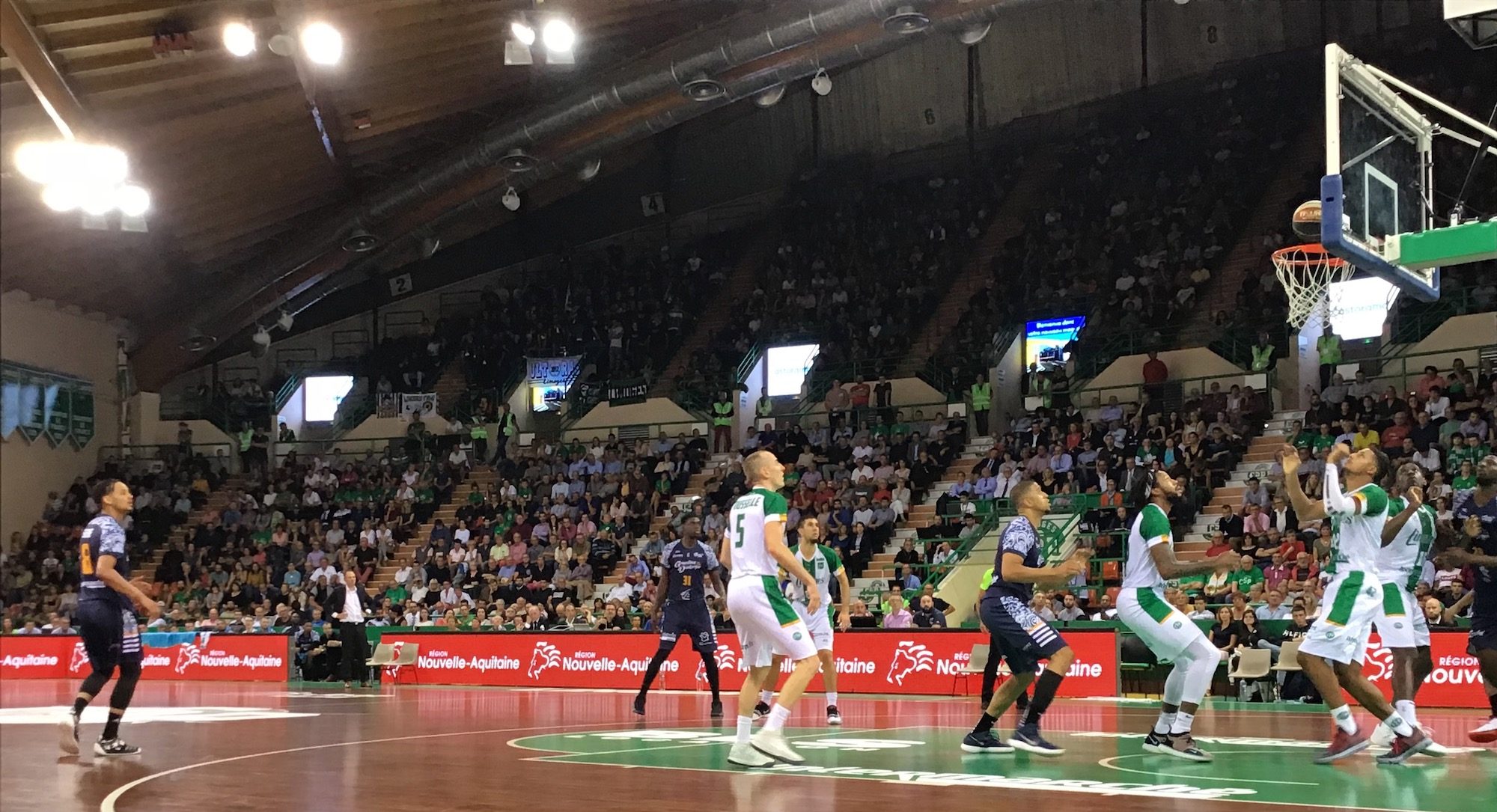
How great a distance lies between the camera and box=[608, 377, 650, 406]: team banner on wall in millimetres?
38500

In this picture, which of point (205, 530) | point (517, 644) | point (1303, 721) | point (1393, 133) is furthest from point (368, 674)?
point (1393, 133)

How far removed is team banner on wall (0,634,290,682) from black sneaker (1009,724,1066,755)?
1936 centimetres

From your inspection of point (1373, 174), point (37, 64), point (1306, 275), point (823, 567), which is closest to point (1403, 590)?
point (1373, 174)

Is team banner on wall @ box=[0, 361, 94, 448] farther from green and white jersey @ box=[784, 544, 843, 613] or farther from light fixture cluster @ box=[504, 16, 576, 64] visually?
light fixture cluster @ box=[504, 16, 576, 64]

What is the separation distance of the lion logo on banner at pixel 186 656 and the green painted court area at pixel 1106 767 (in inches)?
700

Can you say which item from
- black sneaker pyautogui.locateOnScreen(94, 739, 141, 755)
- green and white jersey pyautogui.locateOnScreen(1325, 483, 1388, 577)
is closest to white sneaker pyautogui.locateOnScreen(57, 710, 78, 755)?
black sneaker pyautogui.locateOnScreen(94, 739, 141, 755)

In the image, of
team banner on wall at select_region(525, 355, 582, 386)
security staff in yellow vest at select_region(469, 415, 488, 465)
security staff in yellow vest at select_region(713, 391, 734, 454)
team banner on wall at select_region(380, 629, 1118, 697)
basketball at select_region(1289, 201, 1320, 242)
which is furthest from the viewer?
team banner on wall at select_region(525, 355, 582, 386)

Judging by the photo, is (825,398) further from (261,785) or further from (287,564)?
(261,785)

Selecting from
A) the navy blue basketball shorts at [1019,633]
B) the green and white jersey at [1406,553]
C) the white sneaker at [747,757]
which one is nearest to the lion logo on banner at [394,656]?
the navy blue basketball shorts at [1019,633]

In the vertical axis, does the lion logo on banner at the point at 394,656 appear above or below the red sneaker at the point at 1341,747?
below

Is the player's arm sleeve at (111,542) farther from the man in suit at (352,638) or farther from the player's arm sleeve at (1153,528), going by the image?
the man in suit at (352,638)

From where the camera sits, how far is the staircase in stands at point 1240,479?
24.8 meters

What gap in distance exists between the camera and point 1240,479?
2634 cm

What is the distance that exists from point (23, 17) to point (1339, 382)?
22.5 meters
